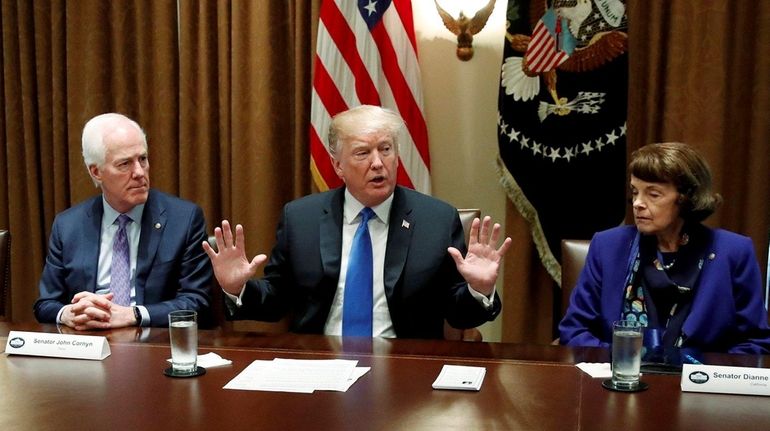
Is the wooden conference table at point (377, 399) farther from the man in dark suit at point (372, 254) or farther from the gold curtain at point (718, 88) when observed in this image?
the gold curtain at point (718, 88)

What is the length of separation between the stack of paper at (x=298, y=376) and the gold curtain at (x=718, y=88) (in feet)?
6.78

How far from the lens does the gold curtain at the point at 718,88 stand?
10.5ft

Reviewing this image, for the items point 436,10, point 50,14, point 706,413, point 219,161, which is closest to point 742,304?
point 706,413

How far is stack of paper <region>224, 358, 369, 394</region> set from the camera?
5.51 feet

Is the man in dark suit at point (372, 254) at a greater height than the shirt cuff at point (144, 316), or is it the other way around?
the man in dark suit at point (372, 254)

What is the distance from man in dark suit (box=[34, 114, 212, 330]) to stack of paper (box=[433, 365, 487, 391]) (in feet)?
4.00

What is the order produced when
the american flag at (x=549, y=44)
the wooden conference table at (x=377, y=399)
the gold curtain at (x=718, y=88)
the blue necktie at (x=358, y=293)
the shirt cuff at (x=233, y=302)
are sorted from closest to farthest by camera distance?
the wooden conference table at (x=377, y=399), the shirt cuff at (x=233, y=302), the blue necktie at (x=358, y=293), the gold curtain at (x=718, y=88), the american flag at (x=549, y=44)

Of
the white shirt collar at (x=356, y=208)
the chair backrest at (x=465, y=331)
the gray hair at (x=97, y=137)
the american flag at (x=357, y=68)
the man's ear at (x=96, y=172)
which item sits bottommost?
the chair backrest at (x=465, y=331)

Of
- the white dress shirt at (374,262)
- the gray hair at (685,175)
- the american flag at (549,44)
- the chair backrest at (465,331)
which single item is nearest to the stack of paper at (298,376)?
the white dress shirt at (374,262)

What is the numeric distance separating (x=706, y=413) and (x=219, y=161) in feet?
9.65

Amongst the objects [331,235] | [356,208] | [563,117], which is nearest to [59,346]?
[331,235]

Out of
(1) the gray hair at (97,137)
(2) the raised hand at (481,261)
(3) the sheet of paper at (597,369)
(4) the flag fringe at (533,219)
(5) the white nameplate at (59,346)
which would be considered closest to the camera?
(3) the sheet of paper at (597,369)

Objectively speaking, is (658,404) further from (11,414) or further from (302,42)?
(302,42)

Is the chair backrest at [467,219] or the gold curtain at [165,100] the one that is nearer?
the chair backrest at [467,219]
